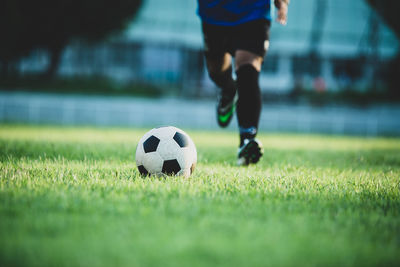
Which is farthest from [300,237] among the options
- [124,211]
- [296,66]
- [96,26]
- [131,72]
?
[296,66]

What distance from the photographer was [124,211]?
1.89 m

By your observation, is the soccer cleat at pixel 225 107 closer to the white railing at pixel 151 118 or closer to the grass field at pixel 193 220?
the grass field at pixel 193 220

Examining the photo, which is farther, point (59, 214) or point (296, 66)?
point (296, 66)

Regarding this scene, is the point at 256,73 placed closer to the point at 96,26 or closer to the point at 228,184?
the point at 228,184

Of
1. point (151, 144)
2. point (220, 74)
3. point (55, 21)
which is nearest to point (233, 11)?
point (220, 74)

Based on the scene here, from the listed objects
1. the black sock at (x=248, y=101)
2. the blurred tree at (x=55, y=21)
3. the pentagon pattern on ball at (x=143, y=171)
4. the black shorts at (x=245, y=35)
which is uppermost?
the blurred tree at (x=55, y=21)

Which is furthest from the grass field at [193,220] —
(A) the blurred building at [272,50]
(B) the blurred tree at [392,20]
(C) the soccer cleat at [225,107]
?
(A) the blurred building at [272,50]

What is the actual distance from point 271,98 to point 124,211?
22.1 metres

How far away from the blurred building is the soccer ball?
82.1ft

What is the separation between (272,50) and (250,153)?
28327 mm

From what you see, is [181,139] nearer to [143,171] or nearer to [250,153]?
[143,171]

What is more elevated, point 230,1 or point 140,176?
point 230,1

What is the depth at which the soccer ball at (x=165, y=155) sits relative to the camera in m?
2.92

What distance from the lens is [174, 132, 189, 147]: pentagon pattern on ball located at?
120 inches
